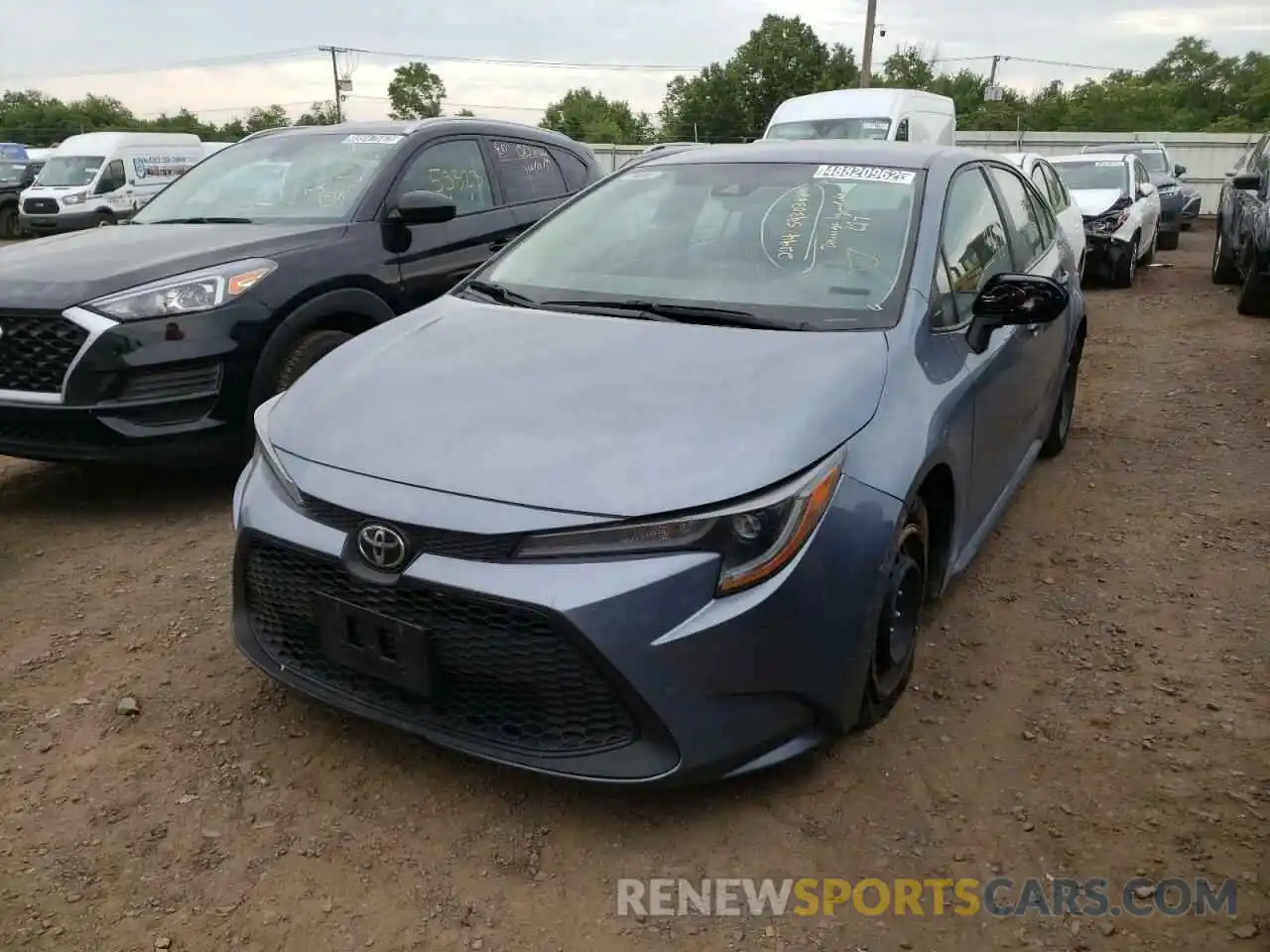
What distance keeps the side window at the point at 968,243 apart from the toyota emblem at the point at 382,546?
1699 mm

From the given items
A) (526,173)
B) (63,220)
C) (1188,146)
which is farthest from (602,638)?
(1188,146)

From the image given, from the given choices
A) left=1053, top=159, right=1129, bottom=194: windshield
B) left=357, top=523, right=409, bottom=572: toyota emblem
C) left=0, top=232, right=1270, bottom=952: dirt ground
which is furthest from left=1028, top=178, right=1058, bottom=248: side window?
left=1053, top=159, right=1129, bottom=194: windshield

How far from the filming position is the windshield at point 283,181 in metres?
4.93

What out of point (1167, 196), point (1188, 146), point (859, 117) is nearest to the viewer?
point (859, 117)

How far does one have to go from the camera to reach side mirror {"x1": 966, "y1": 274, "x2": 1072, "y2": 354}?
10.1ft

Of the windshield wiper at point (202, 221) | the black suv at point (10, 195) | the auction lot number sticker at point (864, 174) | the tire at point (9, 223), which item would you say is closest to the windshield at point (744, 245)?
the auction lot number sticker at point (864, 174)

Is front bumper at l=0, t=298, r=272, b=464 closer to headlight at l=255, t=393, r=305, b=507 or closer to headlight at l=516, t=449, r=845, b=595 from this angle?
headlight at l=255, t=393, r=305, b=507

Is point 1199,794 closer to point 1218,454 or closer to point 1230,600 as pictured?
point 1230,600

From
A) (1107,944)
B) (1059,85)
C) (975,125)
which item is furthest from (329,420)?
(1059,85)

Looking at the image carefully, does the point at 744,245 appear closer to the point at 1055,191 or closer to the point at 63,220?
the point at 1055,191

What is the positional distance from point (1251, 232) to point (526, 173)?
22.2ft

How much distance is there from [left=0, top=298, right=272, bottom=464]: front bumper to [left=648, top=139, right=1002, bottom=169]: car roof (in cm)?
195

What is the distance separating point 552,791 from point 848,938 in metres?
0.80

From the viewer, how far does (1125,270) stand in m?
11.0
